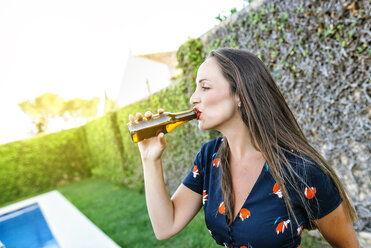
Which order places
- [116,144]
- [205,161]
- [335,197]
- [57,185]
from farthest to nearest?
[57,185]
[116,144]
[205,161]
[335,197]

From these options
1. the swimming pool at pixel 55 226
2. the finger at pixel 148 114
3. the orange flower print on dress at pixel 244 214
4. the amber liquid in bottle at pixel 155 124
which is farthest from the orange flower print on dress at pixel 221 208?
the swimming pool at pixel 55 226

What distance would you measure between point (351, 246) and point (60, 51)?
1510cm

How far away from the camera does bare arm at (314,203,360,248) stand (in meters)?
1.27

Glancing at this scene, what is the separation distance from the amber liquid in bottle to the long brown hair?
0.32m

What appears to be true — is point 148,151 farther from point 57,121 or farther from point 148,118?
point 57,121

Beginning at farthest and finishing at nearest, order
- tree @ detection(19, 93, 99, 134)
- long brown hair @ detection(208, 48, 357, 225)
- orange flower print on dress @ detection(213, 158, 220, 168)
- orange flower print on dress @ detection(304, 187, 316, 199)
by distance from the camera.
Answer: tree @ detection(19, 93, 99, 134)
orange flower print on dress @ detection(213, 158, 220, 168)
long brown hair @ detection(208, 48, 357, 225)
orange flower print on dress @ detection(304, 187, 316, 199)

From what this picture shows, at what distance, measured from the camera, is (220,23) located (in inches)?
142

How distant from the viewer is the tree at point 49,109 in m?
40.0

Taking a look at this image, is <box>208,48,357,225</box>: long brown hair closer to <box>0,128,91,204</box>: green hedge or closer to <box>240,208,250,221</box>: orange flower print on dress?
<box>240,208,250,221</box>: orange flower print on dress

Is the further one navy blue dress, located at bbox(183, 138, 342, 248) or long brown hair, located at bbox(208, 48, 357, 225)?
long brown hair, located at bbox(208, 48, 357, 225)

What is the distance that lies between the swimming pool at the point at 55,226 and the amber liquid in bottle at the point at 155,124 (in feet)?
6.42

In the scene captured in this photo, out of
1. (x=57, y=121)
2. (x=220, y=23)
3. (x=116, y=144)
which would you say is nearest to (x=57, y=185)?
(x=116, y=144)

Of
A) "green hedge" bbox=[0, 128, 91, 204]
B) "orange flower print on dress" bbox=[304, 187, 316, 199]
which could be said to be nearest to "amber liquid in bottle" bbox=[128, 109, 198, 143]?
"orange flower print on dress" bbox=[304, 187, 316, 199]

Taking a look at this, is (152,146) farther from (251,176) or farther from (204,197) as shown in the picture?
(251,176)
